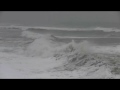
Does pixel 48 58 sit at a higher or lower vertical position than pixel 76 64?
higher

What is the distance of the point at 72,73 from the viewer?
7.02 m

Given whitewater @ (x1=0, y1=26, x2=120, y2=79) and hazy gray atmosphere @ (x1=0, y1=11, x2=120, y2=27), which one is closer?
whitewater @ (x1=0, y1=26, x2=120, y2=79)

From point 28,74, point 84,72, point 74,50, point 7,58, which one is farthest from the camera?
point 74,50

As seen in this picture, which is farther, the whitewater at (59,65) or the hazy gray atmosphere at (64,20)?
the hazy gray atmosphere at (64,20)

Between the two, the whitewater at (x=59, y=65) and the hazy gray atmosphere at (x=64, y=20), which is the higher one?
the hazy gray atmosphere at (x=64, y=20)

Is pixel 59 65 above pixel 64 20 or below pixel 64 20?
below

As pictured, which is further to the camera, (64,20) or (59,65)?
(64,20)

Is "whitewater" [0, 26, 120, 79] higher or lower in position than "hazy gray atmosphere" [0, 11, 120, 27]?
lower
